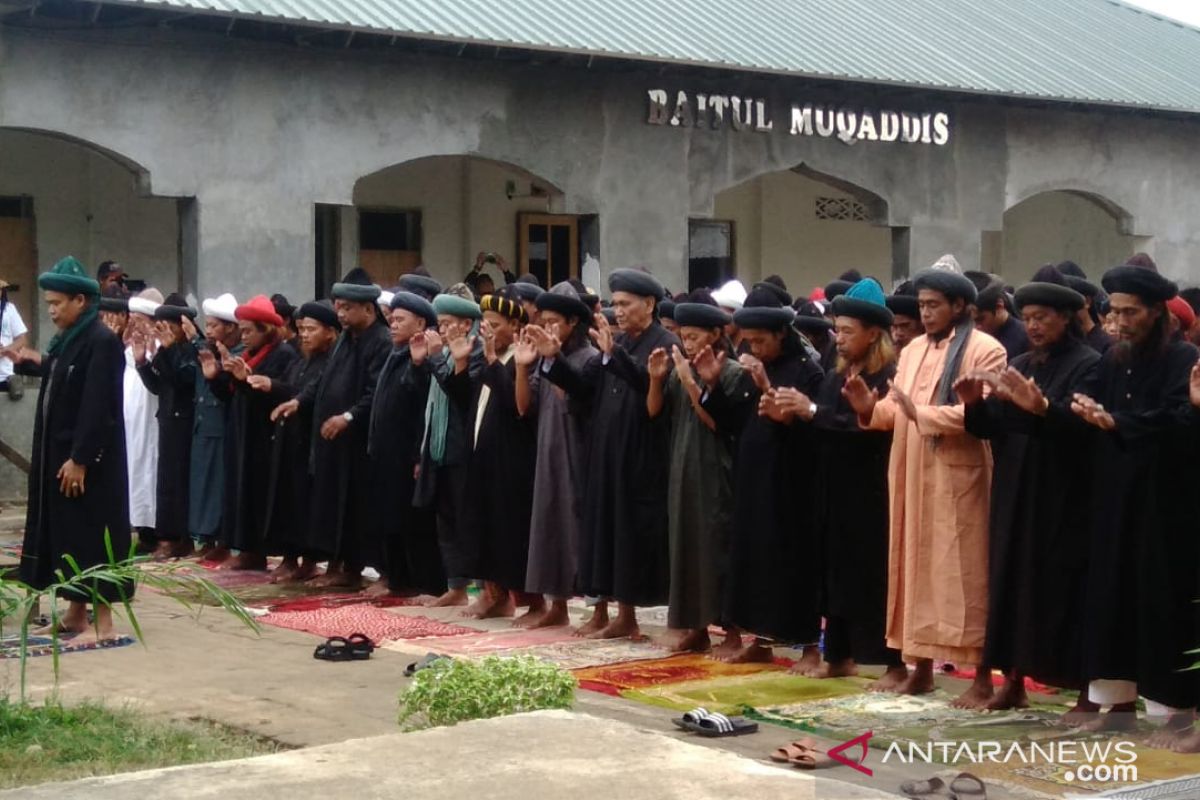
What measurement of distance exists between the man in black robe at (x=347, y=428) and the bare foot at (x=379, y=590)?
17 centimetres

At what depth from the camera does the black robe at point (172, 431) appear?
41.7 feet

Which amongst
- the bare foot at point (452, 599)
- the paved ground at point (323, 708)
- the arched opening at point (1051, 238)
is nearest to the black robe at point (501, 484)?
the paved ground at point (323, 708)

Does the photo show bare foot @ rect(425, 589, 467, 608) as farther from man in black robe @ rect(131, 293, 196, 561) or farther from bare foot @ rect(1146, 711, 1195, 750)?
bare foot @ rect(1146, 711, 1195, 750)

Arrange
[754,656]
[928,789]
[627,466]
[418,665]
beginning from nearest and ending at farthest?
[928,789] → [418,665] → [754,656] → [627,466]

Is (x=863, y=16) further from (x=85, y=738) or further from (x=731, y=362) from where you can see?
(x=85, y=738)

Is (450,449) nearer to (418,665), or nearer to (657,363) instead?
(657,363)

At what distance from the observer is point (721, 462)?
897cm

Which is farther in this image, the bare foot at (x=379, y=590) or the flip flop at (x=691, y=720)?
the bare foot at (x=379, y=590)

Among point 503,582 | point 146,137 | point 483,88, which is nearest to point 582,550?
point 503,582

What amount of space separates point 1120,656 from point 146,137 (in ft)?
34.5

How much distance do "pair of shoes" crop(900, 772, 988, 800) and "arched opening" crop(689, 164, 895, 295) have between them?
15.7 meters

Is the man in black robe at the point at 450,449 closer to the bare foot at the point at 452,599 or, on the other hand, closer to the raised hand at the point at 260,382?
the bare foot at the point at 452,599

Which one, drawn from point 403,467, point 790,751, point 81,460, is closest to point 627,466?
point 403,467

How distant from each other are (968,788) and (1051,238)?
799 inches
